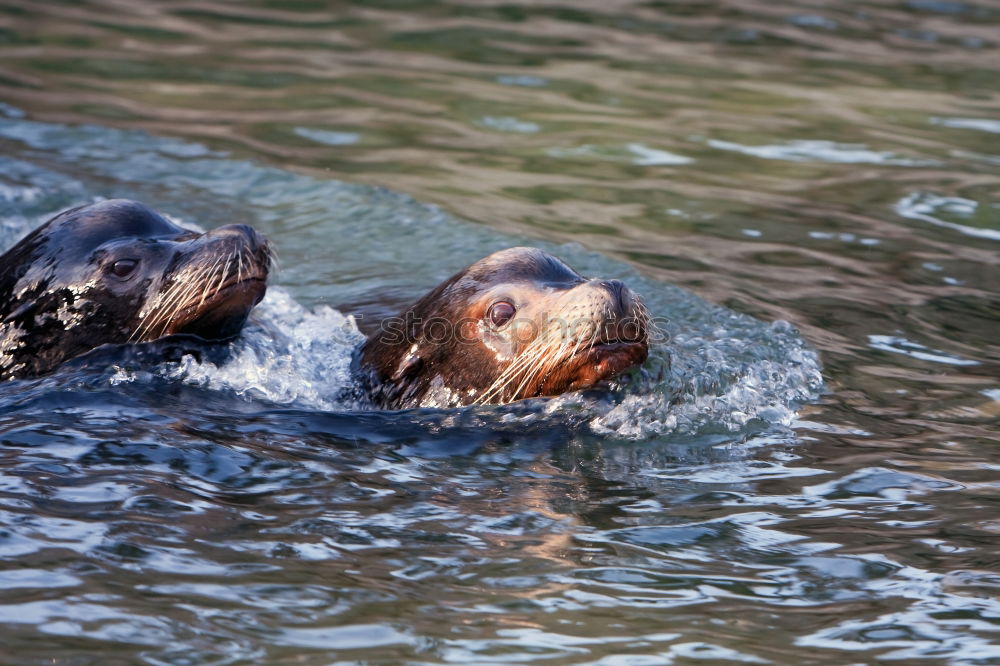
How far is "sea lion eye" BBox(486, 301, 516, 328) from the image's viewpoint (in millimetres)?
5426

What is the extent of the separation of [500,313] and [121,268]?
1619mm

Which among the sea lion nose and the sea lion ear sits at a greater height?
the sea lion nose

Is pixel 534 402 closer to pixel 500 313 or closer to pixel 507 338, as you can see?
pixel 507 338

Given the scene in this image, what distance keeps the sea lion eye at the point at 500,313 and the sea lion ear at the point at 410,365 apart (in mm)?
363

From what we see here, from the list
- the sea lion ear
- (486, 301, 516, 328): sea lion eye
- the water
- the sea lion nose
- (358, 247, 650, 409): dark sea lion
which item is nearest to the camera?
the water

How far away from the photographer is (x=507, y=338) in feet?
17.8

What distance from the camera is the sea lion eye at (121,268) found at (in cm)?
575

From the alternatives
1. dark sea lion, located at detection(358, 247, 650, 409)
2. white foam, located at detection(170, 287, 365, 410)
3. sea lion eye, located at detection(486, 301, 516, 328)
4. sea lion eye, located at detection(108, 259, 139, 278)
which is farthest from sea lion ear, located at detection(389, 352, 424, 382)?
sea lion eye, located at detection(108, 259, 139, 278)

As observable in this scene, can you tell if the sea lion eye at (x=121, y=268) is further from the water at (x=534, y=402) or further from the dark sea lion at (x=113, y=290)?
the water at (x=534, y=402)

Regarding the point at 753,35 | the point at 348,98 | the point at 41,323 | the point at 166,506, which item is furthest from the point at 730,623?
the point at 753,35

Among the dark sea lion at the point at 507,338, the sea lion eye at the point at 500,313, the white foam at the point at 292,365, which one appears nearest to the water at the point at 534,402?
the white foam at the point at 292,365

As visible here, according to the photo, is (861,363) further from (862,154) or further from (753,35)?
(753,35)

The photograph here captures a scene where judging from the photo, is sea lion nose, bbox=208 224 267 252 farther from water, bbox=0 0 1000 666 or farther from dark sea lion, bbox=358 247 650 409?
dark sea lion, bbox=358 247 650 409

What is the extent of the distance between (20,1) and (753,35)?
7.18 meters
